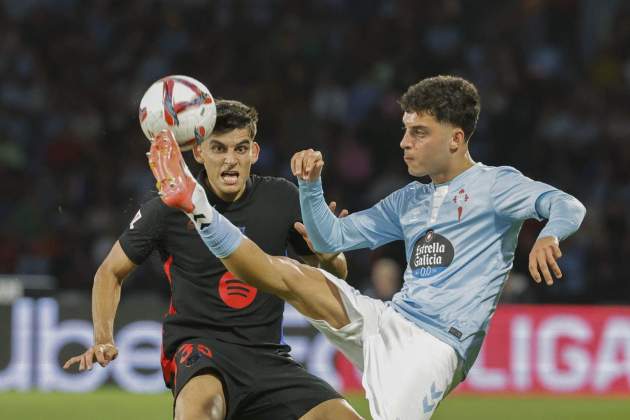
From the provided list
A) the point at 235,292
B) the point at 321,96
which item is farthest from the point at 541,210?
the point at 321,96

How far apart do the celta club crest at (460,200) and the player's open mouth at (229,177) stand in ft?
3.53

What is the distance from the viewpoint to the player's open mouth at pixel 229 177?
18.9ft

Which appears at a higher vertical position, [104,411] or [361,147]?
[361,147]

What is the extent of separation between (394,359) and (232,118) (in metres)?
1.44

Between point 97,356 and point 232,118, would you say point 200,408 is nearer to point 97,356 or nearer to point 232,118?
point 97,356

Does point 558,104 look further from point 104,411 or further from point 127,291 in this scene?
point 104,411

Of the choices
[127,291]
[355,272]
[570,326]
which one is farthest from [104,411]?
[570,326]

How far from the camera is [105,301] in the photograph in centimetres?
563

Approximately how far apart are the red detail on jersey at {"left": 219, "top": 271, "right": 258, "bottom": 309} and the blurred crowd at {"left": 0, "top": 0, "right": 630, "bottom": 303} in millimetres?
6861

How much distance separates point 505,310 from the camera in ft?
38.2

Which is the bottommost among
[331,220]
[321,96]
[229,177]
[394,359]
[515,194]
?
[394,359]

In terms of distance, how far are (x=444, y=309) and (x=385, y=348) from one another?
0.31m

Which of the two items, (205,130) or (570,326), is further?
(570,326)

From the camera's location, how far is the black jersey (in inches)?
222
